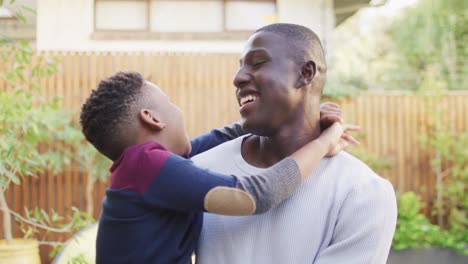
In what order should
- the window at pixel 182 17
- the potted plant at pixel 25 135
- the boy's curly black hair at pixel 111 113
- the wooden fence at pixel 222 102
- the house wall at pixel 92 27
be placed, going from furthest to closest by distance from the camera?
the window at pixel 182 17, the house wall at pixel 92 27, the wooden fence at pixel 222 102, the potted plant at pixel 25 135, the boy's curly black hair at pixel 111 113

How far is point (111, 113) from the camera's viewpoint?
1.91 meters

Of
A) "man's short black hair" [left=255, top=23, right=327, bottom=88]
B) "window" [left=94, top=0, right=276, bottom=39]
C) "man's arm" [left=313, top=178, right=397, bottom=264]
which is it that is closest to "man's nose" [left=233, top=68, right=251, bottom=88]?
"man's short black hair" [left=255, top=23, right=327, bottom=88]

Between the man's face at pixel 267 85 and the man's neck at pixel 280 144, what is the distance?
0.07 metres

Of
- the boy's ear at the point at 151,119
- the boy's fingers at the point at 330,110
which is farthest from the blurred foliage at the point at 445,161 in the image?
the boy's ear at the point at 151,119

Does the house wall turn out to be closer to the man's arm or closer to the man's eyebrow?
the man's eyebrow

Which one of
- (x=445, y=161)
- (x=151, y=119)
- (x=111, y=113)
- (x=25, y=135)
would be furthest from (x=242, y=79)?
(x=445, y=161)

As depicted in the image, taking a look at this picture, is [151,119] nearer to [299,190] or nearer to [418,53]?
[299,190]

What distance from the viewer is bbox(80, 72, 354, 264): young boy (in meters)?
1.80

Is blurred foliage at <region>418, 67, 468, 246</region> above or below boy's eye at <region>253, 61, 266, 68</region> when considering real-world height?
below

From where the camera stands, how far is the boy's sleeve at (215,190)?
179 cm

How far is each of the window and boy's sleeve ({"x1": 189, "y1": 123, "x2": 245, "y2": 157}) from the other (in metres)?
7.89

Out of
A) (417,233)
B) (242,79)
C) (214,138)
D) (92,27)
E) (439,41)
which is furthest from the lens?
(439,41)

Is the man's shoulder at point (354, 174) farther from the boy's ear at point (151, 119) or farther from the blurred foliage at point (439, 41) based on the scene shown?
the blurred foliage at point (439, 41)

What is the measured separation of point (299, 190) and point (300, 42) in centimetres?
49
